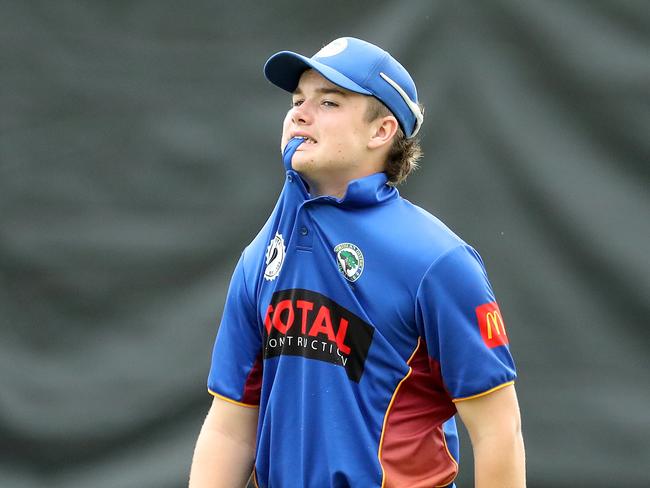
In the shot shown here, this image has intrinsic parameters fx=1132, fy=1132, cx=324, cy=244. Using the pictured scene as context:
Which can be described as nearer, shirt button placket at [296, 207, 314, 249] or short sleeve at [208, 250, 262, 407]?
shirt button placket at [296, 207, 314, 249]

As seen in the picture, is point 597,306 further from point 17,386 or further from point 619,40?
point 17,386

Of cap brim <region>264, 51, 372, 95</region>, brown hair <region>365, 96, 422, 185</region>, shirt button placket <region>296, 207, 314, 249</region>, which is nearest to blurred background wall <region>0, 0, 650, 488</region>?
brown hair <region>365, 96, 422, 185</region>

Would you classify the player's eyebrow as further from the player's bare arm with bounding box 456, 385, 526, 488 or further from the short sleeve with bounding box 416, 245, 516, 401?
the player's bare arm with bounding box 456, 385, 526, 488

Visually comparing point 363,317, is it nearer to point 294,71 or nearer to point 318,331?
point 318,331

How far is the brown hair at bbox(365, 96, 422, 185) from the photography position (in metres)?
2.66

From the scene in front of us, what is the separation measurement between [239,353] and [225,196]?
4.69 feet

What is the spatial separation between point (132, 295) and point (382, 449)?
6.02 feet

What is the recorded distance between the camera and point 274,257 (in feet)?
8.77

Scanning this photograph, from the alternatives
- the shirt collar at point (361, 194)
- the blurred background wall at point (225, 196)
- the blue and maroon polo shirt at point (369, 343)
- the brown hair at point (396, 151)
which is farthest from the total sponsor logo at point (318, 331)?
the blurred background wall at point (225, 196)

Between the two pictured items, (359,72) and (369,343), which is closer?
(369,343)

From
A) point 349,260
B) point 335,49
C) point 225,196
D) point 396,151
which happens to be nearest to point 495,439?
point 349,260

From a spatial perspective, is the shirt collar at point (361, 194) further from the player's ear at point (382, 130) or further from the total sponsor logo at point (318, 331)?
the total sponsor logo at point (318, 331)

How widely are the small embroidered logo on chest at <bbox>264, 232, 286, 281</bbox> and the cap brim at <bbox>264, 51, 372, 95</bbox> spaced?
14.8 inches

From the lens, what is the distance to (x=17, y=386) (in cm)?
415
